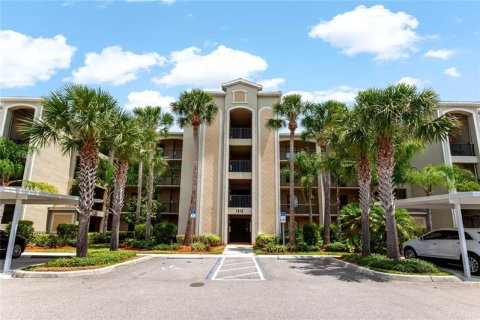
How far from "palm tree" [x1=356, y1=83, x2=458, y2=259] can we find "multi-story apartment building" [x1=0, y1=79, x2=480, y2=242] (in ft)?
39.4

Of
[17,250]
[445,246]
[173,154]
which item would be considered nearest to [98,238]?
[17,250]

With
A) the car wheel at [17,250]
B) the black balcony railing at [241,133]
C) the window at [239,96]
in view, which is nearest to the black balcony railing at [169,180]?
the black balcony railing at [241,133]

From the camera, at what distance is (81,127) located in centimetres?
1192

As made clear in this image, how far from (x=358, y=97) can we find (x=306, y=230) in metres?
11.7

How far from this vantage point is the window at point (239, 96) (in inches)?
1034

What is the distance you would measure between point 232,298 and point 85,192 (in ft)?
28.5

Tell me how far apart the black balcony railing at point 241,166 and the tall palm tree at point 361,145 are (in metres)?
11.2

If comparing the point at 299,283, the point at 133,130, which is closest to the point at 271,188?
the point at 133,130

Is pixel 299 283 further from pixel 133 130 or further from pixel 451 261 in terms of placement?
pixel 133 130

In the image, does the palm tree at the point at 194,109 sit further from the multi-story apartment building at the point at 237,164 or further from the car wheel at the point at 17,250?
the car wheel at the point at 17,250

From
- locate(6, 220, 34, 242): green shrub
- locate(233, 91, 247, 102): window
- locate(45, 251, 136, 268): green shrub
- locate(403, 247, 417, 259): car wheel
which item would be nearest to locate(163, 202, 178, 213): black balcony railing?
locate(6, 220, 34, 242): green shrub

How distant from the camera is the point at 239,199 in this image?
25.0m

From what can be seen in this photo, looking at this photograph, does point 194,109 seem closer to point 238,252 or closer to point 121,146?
point 121,146

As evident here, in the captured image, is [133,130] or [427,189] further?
[427,189]
